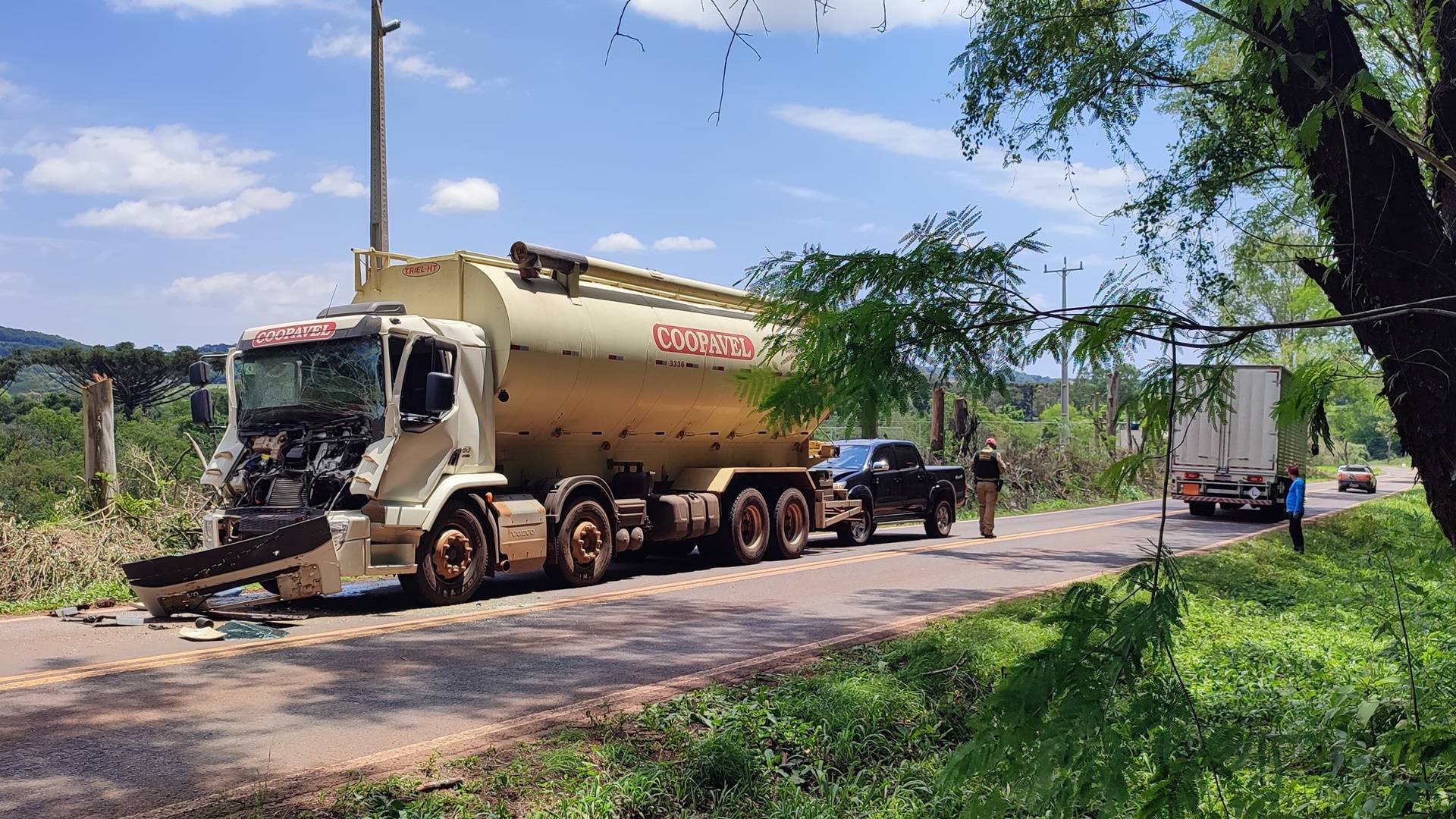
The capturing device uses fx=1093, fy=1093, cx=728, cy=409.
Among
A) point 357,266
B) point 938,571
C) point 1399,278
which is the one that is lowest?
point 938,571

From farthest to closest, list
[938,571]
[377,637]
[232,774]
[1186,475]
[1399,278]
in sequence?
[1186,475], [938,571], [377,637], [232,774], [1399,278]

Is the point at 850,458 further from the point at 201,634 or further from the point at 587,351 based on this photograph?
the point at 201,634

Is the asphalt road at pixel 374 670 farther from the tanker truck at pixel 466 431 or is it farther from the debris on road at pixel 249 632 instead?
the tanker truck at pixel 466 431

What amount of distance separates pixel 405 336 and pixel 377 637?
129 inches

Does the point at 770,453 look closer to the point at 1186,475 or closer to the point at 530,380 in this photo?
the point at 530,380

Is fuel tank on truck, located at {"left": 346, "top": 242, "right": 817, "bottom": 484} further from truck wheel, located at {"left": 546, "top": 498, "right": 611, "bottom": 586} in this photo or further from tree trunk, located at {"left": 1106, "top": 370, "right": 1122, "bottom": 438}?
tree trunk, located at {"left": 1106, "top": 370, "right": 1122, "bottom": 438}

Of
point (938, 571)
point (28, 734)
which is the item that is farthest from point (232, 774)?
point (938, 571)

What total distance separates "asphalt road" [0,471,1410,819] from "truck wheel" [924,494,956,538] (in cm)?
612

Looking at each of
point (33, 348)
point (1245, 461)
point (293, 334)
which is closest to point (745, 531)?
point (293, 334)

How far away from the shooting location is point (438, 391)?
10.9 metres

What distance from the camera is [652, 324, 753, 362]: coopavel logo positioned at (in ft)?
46.5

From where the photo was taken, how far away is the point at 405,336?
11.1 meters

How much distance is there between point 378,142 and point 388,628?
Result: 868cm

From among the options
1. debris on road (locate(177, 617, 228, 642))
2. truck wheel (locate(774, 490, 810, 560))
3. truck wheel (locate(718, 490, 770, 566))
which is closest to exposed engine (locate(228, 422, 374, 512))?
debris on road (locate(177, 617, 228, 642))
